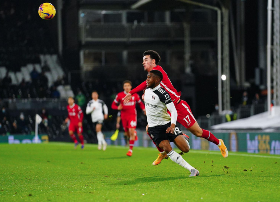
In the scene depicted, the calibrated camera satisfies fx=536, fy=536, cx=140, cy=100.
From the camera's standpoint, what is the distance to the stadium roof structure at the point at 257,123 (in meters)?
22.6

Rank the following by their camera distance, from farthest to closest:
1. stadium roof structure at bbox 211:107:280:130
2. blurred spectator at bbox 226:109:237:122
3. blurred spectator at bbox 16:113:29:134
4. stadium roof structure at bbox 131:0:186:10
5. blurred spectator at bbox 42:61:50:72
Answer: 1. blurred spectator at bbox 42:61:50:72
2. stadium roof structure at bbox 131:0:186:10
3. blurred spectator at bbox 16:113:29:134
4. blurred spectator at bbox 226:109:237:122
5. stadium roof structure at bbox 211:107:280:130

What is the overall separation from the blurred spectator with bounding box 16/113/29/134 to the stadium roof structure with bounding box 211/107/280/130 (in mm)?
11005

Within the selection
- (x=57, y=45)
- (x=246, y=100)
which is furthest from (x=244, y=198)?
(x=57, y=45)

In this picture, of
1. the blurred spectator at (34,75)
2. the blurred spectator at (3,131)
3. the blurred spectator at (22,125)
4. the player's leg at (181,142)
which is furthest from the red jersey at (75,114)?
the blurred spectator at (34,75)

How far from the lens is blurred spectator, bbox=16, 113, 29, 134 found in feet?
100

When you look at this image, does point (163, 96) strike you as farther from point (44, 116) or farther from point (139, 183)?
point (44, 116)

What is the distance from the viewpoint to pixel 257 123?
78.2ft

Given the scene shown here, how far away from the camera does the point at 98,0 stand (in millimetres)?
42531

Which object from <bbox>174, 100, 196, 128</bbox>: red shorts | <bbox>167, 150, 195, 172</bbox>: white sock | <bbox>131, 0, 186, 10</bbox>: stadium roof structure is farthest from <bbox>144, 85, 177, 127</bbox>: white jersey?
<bbox>131, 0, 186, 10</bbox>: stadium roof structure

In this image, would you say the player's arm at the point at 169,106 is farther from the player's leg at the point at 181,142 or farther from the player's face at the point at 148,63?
the player's face at the point at 148,63

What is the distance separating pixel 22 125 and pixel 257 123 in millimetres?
13878

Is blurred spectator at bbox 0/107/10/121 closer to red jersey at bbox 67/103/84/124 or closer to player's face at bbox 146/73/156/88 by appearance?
red jersey at bbox 67/103/84/124

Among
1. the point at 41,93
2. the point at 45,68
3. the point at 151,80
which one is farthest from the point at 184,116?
the point at 45,68

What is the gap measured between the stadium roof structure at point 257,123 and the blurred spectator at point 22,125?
11005 millimetres
